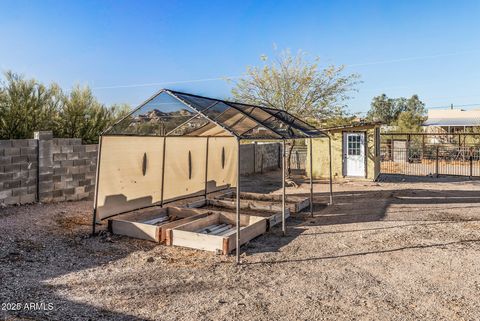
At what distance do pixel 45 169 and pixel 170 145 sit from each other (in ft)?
9.85

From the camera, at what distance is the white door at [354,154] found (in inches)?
603

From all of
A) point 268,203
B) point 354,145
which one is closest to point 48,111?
point 268,203

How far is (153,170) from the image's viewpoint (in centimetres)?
834

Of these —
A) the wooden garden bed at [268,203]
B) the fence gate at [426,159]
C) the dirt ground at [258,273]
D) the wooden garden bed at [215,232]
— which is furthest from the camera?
the fence gate at [426,159]

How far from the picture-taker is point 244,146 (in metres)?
17.4

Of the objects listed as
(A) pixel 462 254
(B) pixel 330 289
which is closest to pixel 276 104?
(A) pixel 462 254

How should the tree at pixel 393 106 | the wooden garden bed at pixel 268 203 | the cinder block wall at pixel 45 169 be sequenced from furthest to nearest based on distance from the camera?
the tree at pixel 393 106, the wooden garden bed at pixel 268 203, the cinder block wall at pixel 45 169

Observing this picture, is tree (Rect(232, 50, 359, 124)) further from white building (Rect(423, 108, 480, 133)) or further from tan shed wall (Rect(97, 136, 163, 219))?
white building (Rect(423, 108, 480, 133))

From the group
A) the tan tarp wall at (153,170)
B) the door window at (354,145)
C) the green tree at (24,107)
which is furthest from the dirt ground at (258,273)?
the door window at (354,145)

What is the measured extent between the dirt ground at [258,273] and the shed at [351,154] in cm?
734

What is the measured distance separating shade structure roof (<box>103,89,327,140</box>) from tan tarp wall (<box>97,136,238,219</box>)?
32 cm

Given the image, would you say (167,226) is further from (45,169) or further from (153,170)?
(45,169)

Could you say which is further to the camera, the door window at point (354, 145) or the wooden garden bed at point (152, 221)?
the door window at point (354, 145)

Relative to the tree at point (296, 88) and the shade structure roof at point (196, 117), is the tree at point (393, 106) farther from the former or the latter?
the shade structure roof at point (196, 117)
